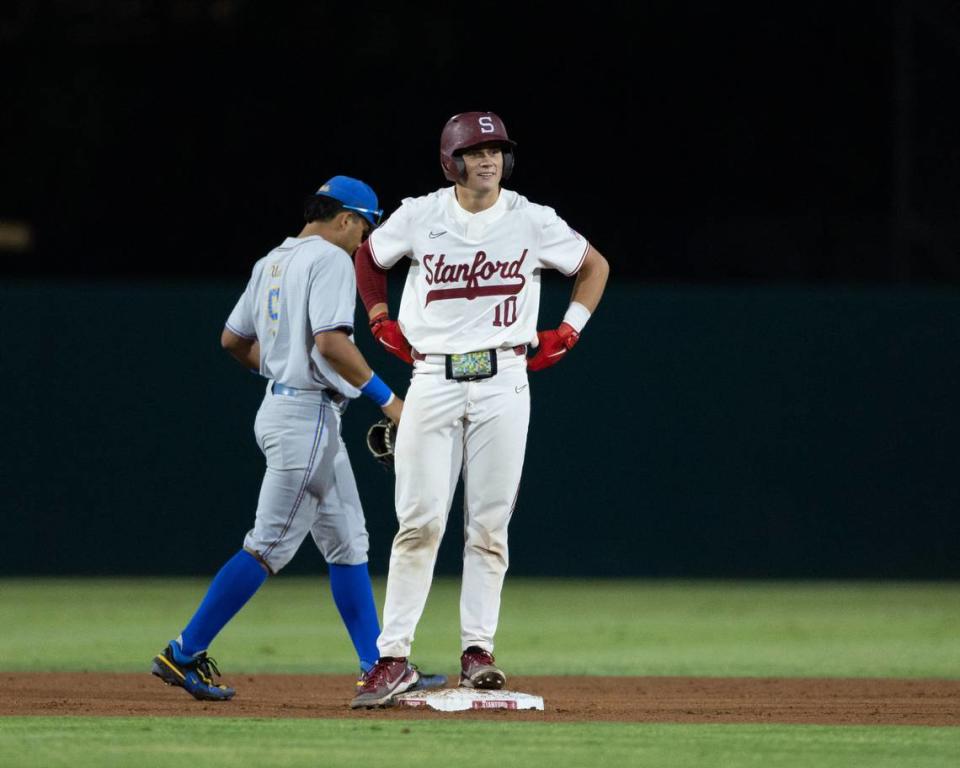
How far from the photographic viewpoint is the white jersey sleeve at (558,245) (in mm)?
6137

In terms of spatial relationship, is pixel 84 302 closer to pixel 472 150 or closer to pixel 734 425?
pixel 734 425

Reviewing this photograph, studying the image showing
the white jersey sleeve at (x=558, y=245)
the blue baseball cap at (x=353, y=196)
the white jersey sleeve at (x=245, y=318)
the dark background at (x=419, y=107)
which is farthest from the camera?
the dark background at (x=419, y=107)

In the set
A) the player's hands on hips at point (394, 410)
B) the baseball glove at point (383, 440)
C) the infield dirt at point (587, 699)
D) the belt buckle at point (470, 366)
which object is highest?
the belt buckle at point (470, 366)

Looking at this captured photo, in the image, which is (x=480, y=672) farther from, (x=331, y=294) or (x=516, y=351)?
(x=331, y=294)

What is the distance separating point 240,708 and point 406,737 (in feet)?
3.42

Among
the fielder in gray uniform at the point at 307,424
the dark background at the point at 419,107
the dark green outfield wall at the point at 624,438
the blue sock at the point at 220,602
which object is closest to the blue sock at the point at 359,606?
the fielder in gray uniform at the point at 307,424

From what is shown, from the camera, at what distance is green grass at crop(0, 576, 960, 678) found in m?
8.33

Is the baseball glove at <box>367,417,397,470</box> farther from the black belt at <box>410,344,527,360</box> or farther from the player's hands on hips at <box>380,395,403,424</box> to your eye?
the black belt at <box>410,344,527,360</box>

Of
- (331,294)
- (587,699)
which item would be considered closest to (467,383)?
(331,294)

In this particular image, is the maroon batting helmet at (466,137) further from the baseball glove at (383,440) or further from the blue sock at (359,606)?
the blue sock at (359,606)

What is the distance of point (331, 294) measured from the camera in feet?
20.8

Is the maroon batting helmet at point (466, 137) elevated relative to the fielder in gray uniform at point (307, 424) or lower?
elevated

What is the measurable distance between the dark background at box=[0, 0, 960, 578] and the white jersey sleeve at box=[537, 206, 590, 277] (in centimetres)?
610

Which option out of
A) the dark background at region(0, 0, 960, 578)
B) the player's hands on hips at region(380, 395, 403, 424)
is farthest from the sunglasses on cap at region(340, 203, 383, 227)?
the dark background at region(0, 0, 960, 578)
